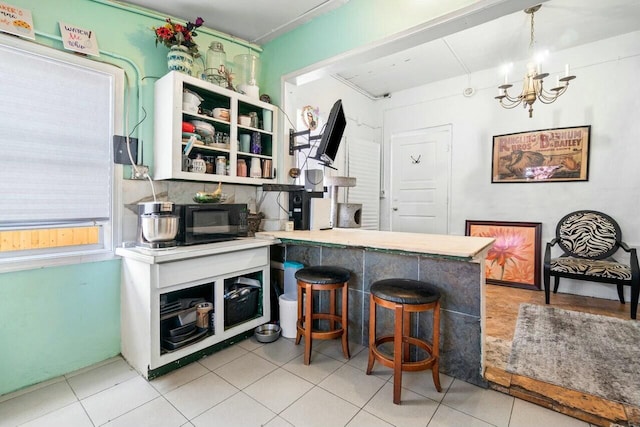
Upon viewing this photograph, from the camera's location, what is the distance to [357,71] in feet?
12.8

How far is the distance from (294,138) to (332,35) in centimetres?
96

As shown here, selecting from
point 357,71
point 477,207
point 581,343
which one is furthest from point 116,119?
point 477,207

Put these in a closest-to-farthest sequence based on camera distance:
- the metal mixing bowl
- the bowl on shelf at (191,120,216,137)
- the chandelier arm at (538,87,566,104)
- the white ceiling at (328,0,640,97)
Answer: the metal mixing bowl → the bowl on shelf at (191,120,216,137) → the white ceiling at (328,0,640,97) → the chandelier arm at (538,87,566,104)

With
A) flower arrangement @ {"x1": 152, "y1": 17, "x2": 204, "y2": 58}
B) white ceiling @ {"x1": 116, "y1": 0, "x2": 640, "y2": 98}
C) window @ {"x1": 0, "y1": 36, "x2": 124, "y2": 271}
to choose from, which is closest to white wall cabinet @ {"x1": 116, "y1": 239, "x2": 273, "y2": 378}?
window @ {"x1": 0, "y1": 36, "x2": 124, "y2": 271}

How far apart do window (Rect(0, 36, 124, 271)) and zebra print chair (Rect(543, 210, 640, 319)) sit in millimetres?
4187

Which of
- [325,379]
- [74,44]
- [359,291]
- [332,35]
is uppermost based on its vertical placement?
[332,35]

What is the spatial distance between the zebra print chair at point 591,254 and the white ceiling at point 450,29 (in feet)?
6.46

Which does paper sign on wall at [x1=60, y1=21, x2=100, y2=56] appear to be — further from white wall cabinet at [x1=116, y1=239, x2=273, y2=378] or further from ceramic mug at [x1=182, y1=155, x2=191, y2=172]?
white wall cabinet at [x1=116, y1=239, x2=273, y2=378]

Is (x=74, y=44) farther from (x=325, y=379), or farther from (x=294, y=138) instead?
(x=325, y=379)

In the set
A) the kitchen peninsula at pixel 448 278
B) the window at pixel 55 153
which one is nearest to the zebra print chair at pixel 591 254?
the kitchen peninsula at pixel 448 278

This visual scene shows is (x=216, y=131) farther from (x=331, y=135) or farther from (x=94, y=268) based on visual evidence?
(x=94, y=268)

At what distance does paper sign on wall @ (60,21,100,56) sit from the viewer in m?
1.85

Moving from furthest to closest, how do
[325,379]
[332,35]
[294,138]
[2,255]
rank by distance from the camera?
[294,138]
[332,35]
[325,379]
[2,255]

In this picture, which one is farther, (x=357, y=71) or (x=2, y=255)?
(x=357, y=71)
